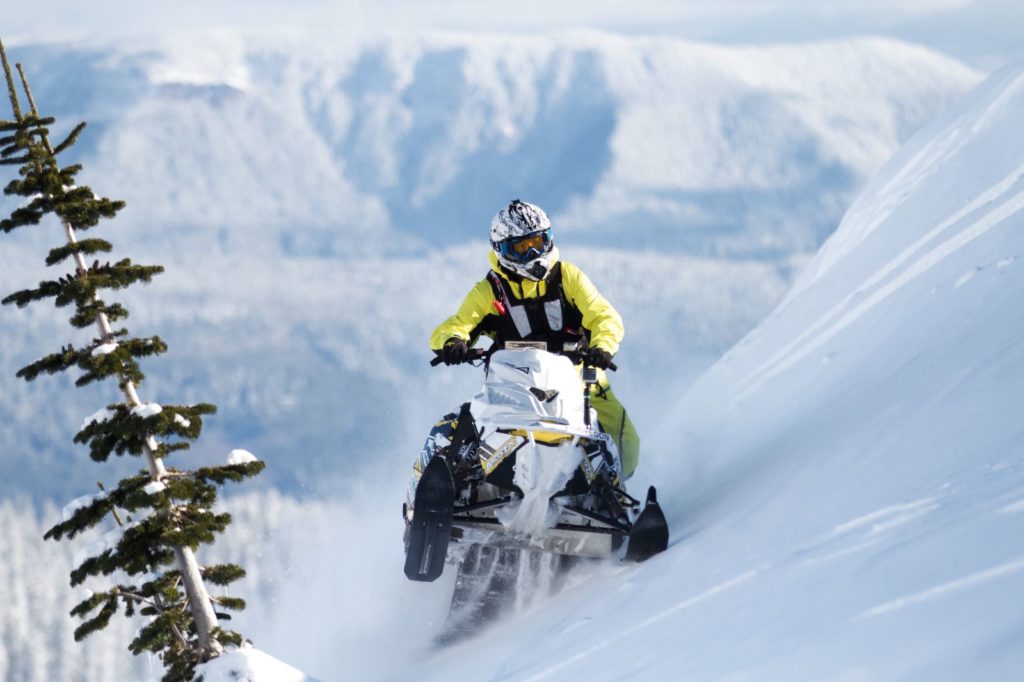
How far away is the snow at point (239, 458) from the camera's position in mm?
8594

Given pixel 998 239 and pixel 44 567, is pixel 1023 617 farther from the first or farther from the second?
pixel 44 567

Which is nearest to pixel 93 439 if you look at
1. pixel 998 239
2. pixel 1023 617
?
pixel 1023 617

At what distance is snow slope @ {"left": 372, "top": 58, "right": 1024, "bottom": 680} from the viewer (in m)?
3.83

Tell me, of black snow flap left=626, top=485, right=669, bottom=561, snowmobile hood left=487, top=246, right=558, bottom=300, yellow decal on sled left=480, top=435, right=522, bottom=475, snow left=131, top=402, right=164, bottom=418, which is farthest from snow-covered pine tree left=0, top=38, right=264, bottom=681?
black snow flap left=626, top=485, right=669, bottom=561

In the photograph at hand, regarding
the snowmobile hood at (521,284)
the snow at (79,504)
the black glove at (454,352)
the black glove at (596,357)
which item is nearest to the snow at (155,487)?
the snow at (79,504)

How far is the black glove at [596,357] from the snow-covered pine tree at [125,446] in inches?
111

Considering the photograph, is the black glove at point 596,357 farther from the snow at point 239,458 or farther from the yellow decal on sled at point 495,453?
the snow at point 239,458

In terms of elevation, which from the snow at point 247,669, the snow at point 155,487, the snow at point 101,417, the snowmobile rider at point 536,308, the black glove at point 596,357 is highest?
the snowmobile rider at point 536,308

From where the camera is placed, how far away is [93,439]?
27.2 ft

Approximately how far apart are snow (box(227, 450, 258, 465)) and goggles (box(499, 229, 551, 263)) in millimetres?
2693

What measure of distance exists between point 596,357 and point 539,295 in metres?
0.93

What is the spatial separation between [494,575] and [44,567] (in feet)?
382

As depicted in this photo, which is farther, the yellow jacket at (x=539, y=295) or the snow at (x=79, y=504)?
the yellow jacket at (x=539, y=295)

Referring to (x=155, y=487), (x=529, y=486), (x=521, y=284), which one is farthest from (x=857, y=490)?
(x=155, y=487)
